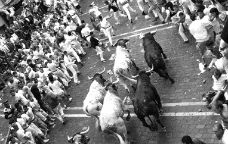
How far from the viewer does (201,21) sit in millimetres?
13586

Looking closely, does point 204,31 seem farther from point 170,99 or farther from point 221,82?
point 221,82

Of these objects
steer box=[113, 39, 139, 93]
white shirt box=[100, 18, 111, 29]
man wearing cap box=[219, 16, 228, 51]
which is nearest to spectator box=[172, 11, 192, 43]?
→ steer box=[113, 39, 139, 93]

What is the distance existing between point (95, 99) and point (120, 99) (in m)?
1.41

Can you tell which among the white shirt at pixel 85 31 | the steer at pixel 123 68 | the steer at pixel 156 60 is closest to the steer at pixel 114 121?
the steer at pixel 123 68

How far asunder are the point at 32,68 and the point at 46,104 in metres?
3.92

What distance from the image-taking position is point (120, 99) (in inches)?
533

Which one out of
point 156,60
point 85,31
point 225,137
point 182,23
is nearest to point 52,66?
point 85,31

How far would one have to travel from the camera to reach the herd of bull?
1220 cm

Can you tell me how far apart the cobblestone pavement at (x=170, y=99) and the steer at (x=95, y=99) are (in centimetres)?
127

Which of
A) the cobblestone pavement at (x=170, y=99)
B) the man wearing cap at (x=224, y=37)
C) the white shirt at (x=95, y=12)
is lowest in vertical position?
the cobblestone pavement at (x=170, y=99)

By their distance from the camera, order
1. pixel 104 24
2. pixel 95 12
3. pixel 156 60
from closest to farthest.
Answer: pixel 156 60 < pixel 104 24 < pixel 95 12

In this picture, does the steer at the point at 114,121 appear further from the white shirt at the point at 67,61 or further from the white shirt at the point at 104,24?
the white shirt at the point at 104,24

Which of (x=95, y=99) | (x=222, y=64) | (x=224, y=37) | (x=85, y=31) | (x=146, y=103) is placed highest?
(x=224, y=37)

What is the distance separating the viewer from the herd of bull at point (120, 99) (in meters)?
12.2
